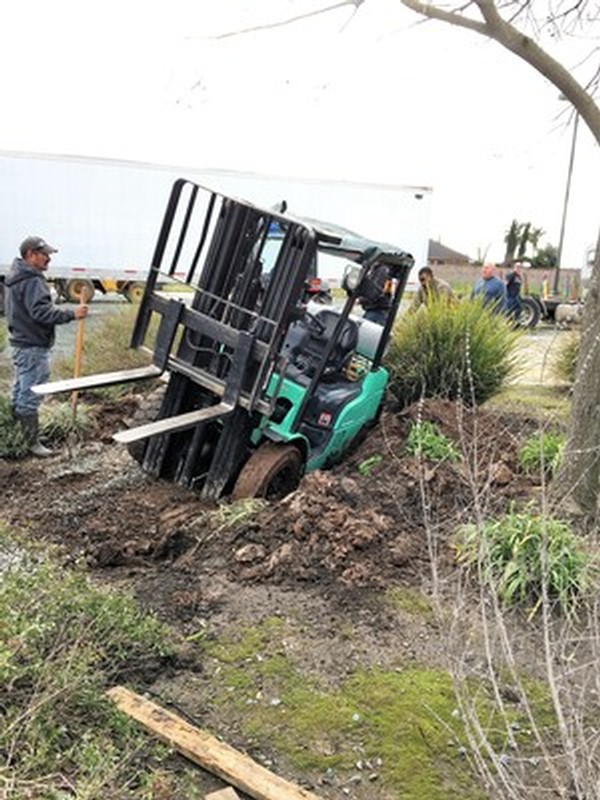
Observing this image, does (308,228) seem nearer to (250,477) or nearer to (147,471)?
(250,477)

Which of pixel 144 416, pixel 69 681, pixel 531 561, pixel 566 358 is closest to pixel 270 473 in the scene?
pixel 144 416

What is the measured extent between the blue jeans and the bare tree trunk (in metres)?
4.63

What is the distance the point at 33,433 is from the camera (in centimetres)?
757

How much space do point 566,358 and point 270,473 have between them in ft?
23.4

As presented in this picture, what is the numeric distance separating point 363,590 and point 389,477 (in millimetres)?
1985

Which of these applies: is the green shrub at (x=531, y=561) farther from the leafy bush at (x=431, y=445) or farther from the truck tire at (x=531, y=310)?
the truck tire at (x=531, y=310)

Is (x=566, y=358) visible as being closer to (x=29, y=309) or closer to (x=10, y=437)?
(x=29, y=309)

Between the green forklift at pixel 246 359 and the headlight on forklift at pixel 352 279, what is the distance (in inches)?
0.4

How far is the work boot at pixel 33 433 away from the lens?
751 cm

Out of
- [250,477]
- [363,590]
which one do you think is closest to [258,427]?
[250,477]

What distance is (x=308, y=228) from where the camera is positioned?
583 cm

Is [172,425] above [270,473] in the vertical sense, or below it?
above

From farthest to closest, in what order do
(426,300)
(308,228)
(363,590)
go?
(426,300) < (308,228) < (363,590)

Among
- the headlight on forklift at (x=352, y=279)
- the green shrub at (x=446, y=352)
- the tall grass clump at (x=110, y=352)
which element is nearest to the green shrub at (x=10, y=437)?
the tall grass clump at (x=110, y=352)
